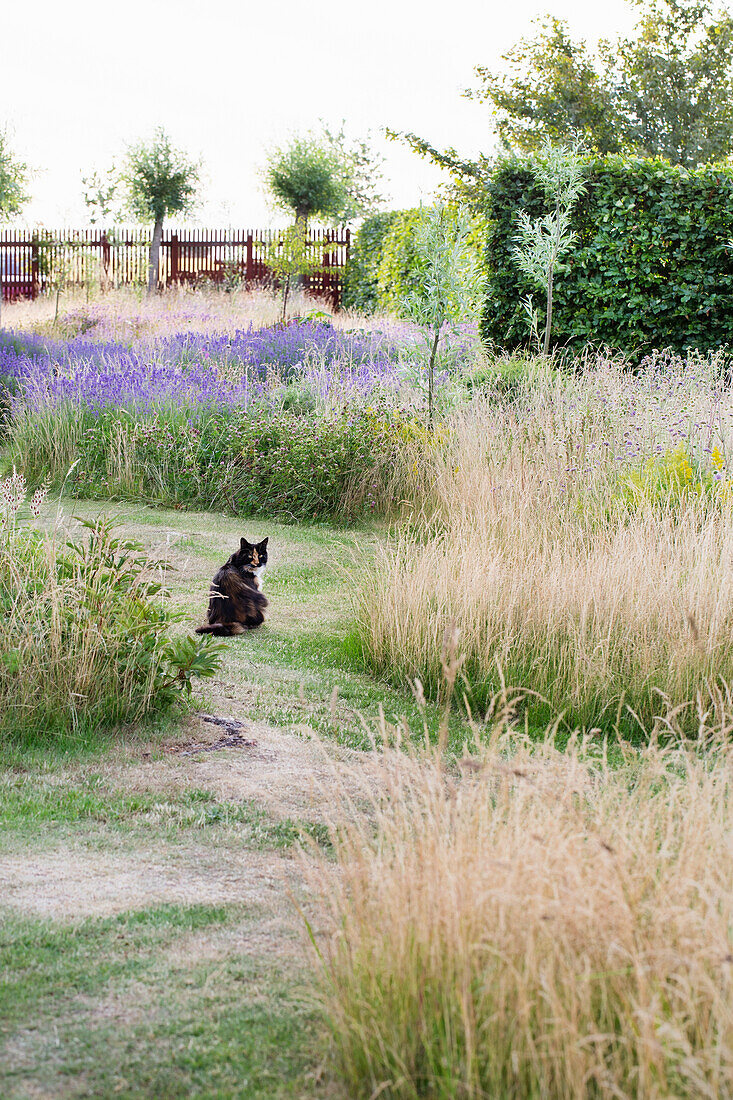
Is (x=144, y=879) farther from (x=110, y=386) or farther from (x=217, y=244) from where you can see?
(x=217, y=244)

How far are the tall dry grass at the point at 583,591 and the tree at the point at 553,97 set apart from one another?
21.1 m

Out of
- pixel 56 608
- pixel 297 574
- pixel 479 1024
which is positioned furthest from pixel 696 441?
pixel 479 1024

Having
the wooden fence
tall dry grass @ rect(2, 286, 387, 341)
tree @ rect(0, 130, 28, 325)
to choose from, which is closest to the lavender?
tall dry grass @ rect(2, 286, 387, 341)

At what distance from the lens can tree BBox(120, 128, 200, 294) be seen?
25062mm

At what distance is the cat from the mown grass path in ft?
1.55

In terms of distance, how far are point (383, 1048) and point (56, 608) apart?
243 centimetres

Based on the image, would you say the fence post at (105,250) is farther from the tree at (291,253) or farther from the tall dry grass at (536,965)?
the tall dry grass at (536,965)

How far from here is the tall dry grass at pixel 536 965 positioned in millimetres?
1634

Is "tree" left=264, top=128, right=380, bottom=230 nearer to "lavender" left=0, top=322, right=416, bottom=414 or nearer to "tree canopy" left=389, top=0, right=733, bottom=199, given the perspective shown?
"tree canopy" left=389, top=0, right=733, bottom=199

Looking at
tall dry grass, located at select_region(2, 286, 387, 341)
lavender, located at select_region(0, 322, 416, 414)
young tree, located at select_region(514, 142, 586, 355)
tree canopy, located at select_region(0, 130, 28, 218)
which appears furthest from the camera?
tree canopy, located at select_region(0, 130, 28, 218)

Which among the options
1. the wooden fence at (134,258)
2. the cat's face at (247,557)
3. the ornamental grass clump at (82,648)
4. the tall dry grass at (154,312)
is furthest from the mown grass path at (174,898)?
the wooden fence at (134,258)

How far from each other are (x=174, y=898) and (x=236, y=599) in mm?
2676

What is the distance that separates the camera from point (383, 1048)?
6.00ft

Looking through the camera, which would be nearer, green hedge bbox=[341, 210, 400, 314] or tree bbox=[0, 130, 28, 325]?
green hedge bbox=[341, 210, 400, 314]
